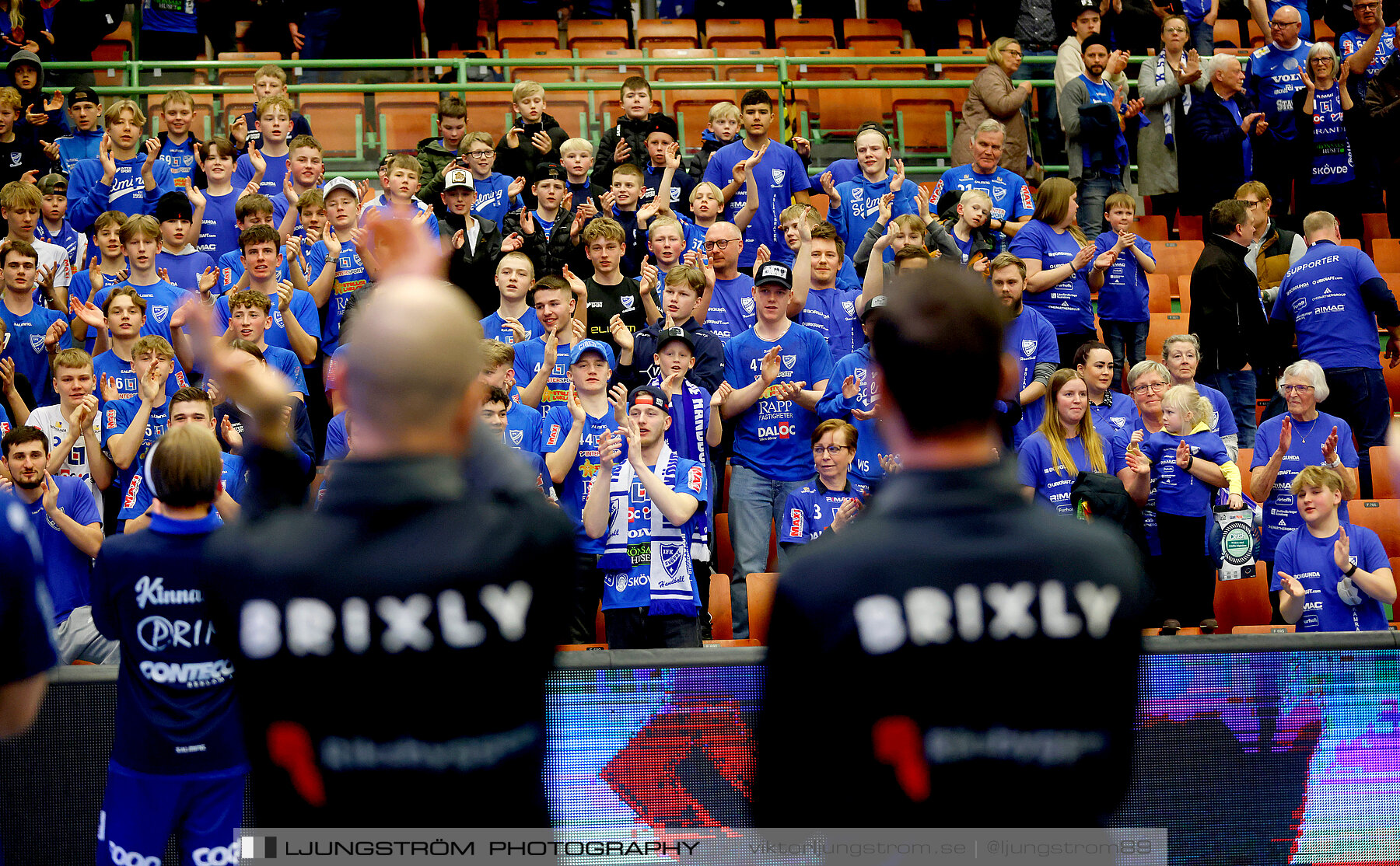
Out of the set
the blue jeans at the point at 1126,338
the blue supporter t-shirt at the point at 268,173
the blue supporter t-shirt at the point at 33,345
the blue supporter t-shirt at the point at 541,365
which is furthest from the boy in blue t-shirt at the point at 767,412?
the blue supporter t-shirt at the point at 33,345

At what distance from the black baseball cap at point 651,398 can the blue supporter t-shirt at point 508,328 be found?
1767 mm

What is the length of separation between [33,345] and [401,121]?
16.2 feet

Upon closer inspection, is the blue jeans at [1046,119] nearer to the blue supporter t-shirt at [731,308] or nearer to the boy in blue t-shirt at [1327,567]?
the blue supporter t-shirt at [731,308]

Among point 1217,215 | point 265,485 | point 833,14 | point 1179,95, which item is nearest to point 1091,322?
point 1217,215

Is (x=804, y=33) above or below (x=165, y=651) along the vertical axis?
above

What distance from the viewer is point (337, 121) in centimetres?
1326

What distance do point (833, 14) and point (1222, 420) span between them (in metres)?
9.39

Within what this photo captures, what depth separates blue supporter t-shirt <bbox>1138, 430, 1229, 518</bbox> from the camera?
8359 millimetres

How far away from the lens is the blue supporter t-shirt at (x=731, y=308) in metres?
9.80

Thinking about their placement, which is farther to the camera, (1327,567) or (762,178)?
(762,178)

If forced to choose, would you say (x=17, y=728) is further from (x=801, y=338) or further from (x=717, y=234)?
(x=717, y=234)

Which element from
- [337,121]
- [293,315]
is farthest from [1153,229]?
[293,315]

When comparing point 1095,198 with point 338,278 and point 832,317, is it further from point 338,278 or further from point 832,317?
point 338,278

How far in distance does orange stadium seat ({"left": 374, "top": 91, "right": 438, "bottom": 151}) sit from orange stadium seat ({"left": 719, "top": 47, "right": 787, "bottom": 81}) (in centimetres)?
329
